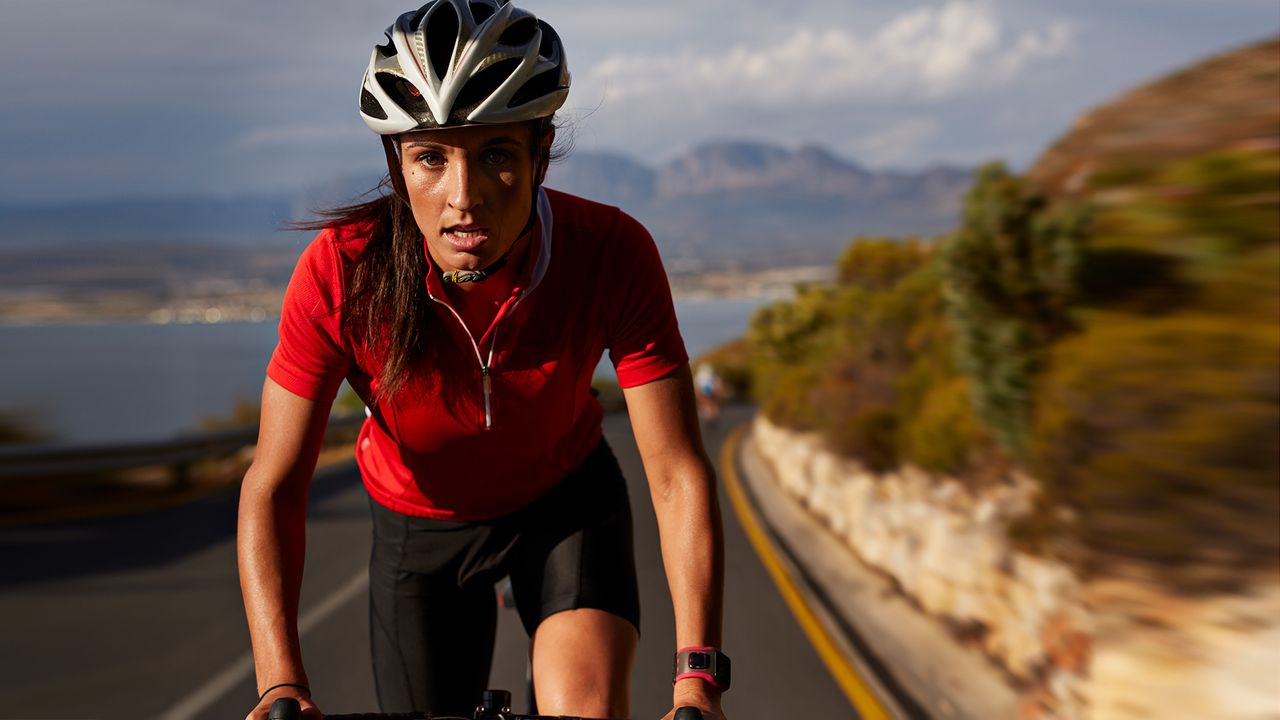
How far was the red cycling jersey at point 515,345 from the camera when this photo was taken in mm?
2553

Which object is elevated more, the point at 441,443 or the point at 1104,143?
the point at 1104,143

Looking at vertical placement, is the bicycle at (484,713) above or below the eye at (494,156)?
below

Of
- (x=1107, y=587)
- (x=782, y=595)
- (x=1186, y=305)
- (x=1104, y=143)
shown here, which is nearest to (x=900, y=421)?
(x=782, y=595)

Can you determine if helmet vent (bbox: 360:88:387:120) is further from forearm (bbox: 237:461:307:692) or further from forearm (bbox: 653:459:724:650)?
forearm (bbox: 653:459:724:650)

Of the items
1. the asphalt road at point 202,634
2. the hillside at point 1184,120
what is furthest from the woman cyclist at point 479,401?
the hillside at point 1184,120

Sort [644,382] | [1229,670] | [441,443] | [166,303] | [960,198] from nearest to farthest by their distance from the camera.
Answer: [644,382] → [441,443] → [1229,670] → [960,198] → [166,303]

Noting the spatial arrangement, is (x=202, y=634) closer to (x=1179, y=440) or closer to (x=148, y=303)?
(x=1179, y=440)

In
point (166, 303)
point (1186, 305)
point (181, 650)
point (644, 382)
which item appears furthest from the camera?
point (166, 303)

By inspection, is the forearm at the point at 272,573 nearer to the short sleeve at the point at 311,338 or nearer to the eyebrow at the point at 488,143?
the short sleeve at the point at 311,338

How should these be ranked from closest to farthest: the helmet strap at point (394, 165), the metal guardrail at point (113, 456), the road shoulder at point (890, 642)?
the helmet strap at point (394, 165) < the road shoulder at point (890, 642) < the metal guardrail at point (113, 456)

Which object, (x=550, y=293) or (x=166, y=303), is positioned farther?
(x=166, y=303)

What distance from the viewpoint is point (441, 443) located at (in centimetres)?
284

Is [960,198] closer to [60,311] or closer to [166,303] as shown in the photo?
[166,303]

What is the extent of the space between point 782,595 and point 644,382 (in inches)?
276
